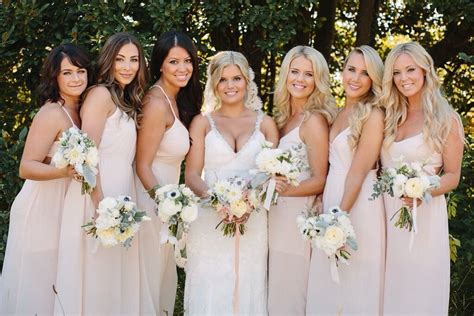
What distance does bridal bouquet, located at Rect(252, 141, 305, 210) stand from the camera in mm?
5055

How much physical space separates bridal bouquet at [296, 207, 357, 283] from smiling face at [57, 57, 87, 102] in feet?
6.06

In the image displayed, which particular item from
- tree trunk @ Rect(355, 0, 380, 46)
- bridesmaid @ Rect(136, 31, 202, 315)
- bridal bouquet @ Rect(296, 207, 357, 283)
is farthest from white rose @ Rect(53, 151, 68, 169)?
tree trunk @ Rect(355, 0, 380, 46)

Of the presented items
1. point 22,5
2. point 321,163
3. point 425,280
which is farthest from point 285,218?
point 22,5

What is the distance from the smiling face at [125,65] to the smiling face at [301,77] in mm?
1209

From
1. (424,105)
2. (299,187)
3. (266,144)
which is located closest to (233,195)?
(266,144)

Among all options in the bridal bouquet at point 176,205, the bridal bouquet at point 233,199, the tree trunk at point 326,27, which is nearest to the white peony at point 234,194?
the bridal bouquet at point 233,199

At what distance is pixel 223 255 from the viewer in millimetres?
5543

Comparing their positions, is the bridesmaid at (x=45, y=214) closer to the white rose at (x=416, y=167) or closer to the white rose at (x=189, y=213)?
the white rose at (x=189, y=213)

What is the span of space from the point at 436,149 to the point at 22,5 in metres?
3.72

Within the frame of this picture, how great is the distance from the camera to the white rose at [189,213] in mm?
5066

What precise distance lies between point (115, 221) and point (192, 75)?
5.18 feet

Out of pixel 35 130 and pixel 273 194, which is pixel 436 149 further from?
pixel 35 130

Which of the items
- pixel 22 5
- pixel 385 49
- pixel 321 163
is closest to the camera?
pixel 321 163

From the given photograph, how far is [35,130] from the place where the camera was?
522cm
